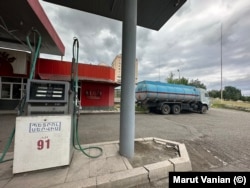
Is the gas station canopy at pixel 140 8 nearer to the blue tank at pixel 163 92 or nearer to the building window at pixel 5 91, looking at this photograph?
the blue tank at pixel 163 92

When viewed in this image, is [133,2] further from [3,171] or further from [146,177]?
[3,171]

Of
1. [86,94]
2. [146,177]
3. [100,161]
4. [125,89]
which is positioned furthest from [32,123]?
[86,94]

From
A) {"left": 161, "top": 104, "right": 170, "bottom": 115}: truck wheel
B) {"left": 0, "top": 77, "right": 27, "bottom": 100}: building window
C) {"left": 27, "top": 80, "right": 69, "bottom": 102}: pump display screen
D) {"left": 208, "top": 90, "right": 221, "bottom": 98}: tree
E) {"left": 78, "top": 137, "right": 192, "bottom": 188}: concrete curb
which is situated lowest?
{"left": 78, "top": 137, "right": 192, "bottom": 188}: concrete curb

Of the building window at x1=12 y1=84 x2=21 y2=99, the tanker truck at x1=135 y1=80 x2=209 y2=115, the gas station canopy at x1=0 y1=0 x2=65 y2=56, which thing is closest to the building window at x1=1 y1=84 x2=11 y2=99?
the building window at x1=12 y1=84 x2=21 y2=99

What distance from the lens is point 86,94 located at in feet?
46.7

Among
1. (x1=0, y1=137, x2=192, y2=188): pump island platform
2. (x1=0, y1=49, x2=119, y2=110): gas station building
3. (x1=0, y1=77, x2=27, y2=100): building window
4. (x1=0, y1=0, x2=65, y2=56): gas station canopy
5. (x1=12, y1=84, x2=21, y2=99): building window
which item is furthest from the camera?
(x1=12, y1=84, x2=21, y2=99): building window

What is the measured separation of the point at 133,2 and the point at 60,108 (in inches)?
123

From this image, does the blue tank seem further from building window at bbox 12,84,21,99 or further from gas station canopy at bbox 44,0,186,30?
building window at bbox 12,84,21,99

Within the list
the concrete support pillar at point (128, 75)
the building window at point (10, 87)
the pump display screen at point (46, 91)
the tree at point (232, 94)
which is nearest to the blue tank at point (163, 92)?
the concrete support pillar at point (128, 75)

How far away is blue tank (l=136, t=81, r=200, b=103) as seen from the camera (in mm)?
13938

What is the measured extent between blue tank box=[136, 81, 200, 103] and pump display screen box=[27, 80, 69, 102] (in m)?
11.1

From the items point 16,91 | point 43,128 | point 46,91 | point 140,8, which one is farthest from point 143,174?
point 16,91

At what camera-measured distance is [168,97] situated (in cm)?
1479

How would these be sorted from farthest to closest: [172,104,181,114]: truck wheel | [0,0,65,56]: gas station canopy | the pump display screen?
[172,104,181,114]: truck wheel, [0,0,65,56]: gas station canopy, the pump display screen
